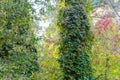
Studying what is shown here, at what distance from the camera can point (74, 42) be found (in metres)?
8.65

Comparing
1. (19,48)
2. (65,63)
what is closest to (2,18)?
(19,48)

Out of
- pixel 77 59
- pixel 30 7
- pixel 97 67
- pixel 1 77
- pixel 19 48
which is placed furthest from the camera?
pixel 97 67

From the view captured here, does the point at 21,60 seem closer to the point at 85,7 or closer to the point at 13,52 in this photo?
the point at 13,52

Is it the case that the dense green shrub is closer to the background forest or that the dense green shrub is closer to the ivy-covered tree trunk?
the background forest

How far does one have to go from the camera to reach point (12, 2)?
3.97 metres

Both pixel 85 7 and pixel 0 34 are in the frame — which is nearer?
pixel 0 34

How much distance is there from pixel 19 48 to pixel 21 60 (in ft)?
0.75

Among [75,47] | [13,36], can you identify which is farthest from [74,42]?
[13,36]

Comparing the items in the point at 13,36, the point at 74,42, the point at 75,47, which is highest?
the point at 13,36

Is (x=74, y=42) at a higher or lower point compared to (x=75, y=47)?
higher

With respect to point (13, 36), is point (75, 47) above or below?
below

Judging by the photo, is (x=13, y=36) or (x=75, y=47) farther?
(x=75, y=47)

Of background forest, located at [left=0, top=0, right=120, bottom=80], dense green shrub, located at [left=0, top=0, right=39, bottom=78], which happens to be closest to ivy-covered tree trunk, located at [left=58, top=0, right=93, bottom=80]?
background forest, located at [left=0, top=0, right=120, bottom=80]

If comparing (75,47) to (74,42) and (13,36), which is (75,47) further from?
(13,36)
